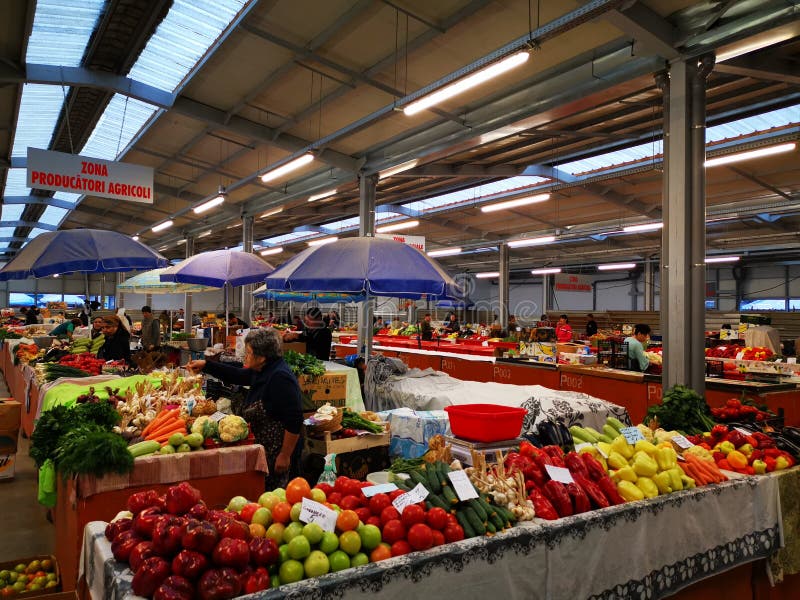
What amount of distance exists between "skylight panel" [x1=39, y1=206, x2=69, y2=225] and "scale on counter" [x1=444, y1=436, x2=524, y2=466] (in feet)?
68.7

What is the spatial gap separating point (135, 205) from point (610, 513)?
67.7ft

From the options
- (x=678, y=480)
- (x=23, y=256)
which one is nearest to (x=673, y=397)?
(x=678, y=480)

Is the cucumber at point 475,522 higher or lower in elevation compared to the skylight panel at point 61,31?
lower

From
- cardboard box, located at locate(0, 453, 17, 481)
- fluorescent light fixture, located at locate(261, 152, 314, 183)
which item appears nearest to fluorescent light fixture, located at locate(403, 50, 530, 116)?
fluorescent light fixture, located at locate(261, 152, 314, 183)

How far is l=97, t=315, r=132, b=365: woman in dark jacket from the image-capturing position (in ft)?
25.7

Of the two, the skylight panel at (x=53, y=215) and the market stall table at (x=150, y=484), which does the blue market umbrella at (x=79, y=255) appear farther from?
the skylight panel at (x=53, y=215)

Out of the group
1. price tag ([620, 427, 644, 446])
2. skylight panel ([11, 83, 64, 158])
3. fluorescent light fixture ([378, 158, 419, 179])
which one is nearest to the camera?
price tag ([620, 427, 644, 446])

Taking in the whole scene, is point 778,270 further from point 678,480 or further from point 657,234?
point 678,480

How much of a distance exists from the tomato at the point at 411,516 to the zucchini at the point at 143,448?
191 centimetres

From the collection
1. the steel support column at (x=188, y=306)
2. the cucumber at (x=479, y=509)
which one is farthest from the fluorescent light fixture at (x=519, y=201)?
the steel support column at (x=188, y=306)

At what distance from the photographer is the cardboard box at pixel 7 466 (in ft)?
19.5

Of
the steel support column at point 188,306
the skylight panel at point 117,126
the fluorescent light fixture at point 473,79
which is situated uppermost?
the skylight panel at point 117,126

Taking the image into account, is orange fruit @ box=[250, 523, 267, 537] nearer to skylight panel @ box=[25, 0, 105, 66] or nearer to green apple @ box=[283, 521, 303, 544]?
green apple @ box=[283, 521, 303, 544]

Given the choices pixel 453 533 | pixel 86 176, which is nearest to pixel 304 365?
pixel 453 533
